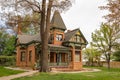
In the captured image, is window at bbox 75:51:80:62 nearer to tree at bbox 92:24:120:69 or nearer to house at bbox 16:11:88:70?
house at bbox 16:11:88:70

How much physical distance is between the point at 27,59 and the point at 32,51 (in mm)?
2876

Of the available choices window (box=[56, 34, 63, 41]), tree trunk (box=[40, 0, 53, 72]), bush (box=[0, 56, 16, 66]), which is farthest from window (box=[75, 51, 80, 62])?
bush (box=[0, 56, 16, 66])

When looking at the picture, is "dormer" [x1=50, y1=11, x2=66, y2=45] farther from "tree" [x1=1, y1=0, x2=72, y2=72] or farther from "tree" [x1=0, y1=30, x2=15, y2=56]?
"tree" [x1=0, y1=30, x2=15, y2=56]

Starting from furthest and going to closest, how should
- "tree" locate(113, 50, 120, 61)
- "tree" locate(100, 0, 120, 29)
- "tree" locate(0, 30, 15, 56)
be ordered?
"tree" locate(0, 30, 15, 56)
"tree" locate(113, 50, 120, 61)
"tree" locate(100, 0, 120, 29)

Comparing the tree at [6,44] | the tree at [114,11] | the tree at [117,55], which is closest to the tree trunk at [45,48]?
the tree at [114,11]

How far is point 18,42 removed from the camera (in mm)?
39656

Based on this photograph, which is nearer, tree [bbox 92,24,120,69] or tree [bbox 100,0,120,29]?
tree [bbox 100,0,120,29]

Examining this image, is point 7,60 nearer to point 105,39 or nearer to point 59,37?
point 59,37

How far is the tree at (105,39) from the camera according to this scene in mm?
40719

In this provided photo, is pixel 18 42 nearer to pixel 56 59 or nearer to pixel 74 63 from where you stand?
pixel 56 59

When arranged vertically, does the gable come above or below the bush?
above

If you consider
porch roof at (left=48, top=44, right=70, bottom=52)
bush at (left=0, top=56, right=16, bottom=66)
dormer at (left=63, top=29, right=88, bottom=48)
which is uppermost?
dormer at (left=63, top=29, right=88, bottom=48)

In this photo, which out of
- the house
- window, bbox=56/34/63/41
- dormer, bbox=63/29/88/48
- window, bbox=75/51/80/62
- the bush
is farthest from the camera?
the bush

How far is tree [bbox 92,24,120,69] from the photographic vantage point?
1603 inches
